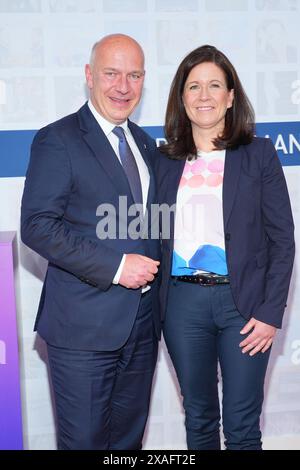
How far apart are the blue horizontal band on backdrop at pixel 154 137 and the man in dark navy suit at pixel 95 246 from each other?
27.9 inches

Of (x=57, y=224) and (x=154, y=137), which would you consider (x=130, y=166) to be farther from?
(x=154, y=137)

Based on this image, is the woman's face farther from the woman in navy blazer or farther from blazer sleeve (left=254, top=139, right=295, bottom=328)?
blazer sleeve (left=254, top=139, right=295, bottom=328)

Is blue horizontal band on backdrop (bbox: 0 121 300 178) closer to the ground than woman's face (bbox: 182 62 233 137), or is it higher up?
closer to the ground

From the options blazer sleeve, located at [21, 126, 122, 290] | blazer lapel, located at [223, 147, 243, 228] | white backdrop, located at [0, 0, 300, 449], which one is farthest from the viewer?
white backdrop, located at [0, 0, 300, 449]

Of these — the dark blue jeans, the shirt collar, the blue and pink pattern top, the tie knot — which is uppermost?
the shirt collar

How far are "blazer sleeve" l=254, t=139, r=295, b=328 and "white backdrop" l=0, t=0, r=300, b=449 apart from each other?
93 centimetres

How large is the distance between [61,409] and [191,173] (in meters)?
0.98

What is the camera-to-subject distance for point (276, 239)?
85.1 inches

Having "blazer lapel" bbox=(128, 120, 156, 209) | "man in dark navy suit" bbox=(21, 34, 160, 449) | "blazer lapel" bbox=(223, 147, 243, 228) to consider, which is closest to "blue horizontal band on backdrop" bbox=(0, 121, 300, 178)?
"blazer lapel" bbox=(128, 120, 156, 209)

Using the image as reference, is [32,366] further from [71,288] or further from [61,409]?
[71,288]

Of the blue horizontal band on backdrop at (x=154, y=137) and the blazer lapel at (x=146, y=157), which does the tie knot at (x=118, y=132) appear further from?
the blue horizontal band on backdrop at (x=154, y=137)

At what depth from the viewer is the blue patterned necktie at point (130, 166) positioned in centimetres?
212

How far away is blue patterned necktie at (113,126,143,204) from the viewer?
212cm

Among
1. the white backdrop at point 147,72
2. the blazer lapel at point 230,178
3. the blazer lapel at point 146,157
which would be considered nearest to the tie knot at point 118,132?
the blazer lapel at point 146,157
